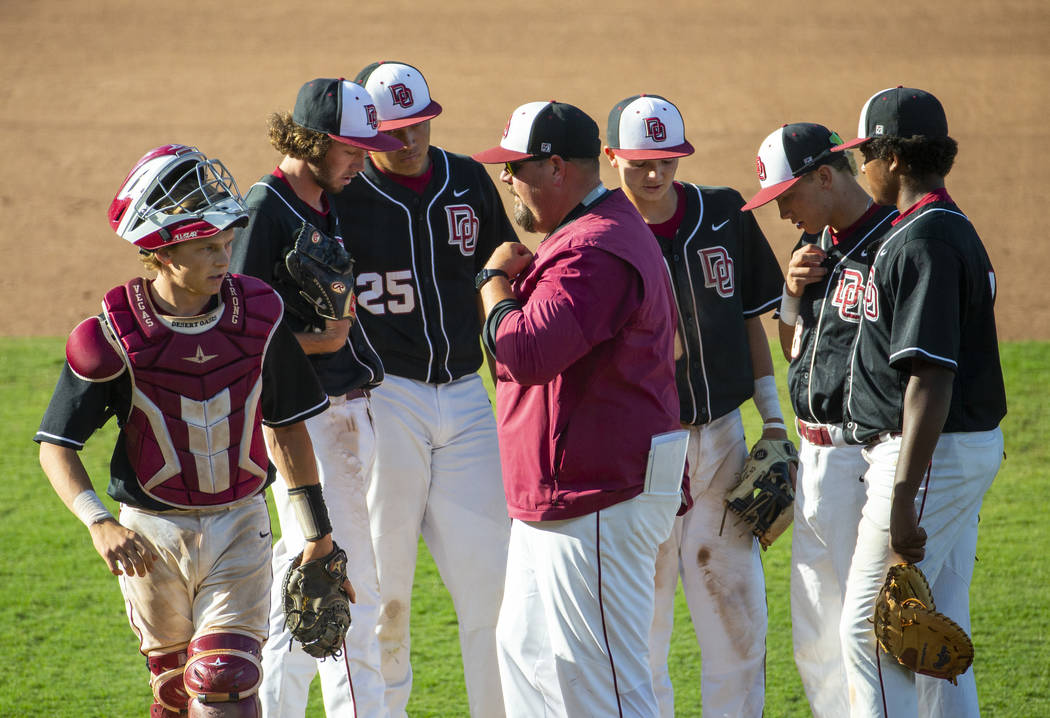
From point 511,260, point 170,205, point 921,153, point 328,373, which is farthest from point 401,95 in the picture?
point 921,153

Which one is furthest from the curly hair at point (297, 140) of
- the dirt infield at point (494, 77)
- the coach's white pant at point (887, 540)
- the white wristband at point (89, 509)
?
the dirt infield at point (494, 77)

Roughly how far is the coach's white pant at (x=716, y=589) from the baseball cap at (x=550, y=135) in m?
1.22

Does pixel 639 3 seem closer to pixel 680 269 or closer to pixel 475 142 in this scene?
pixel 475 142

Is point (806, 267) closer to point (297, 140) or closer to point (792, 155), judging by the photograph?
point (792, 155)

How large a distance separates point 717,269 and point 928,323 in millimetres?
999

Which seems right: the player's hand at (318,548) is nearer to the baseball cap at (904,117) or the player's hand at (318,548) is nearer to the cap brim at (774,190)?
the cap brim at (774,190)

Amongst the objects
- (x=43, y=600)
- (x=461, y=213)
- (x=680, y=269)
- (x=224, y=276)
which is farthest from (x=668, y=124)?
(x=43, y=600)

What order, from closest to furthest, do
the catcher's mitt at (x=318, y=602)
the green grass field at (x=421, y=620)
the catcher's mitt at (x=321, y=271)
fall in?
the catcher's mitt at (x=318, y=602)
the catcher's mitt at (x=321, y=271)
the green grass field at (x=421, y=620)

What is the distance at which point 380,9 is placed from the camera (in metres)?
19.3

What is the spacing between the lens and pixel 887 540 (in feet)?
10.1

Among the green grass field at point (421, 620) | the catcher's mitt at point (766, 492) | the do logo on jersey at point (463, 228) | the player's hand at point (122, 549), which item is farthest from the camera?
the green grass field at point (421, 620)

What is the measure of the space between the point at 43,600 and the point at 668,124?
3.67 metres

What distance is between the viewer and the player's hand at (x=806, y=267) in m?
3.51

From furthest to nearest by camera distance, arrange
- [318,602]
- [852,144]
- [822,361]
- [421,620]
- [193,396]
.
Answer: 1. [421,620]
2. [822,361]
3. [852,144]
4. [318,602]
5. [193,396]
